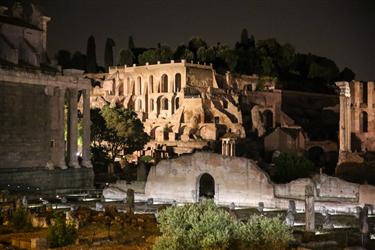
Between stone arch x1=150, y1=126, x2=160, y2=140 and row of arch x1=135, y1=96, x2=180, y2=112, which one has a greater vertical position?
row of arch x1=135, y1=96, x2=180, y2=112

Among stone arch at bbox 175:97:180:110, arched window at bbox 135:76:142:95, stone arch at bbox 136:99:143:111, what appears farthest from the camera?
arched window at bbox 135:76:142:95

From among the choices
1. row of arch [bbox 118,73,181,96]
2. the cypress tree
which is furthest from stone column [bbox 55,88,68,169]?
the cypress tree

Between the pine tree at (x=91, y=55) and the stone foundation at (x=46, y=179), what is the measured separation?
64.4m

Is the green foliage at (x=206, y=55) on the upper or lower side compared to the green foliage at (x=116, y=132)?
upper

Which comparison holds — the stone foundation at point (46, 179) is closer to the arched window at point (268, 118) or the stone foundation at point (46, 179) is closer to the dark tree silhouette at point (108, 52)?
the arched window at point (268, 118)

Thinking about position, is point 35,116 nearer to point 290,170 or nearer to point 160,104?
point 290,170

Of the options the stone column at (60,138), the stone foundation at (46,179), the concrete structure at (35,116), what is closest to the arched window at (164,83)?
the concrete structure at (35,116)

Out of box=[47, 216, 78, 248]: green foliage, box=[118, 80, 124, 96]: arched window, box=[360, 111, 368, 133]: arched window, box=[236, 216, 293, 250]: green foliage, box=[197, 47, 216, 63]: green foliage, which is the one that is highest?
box=[197, 47, 216, 63]: green foliage

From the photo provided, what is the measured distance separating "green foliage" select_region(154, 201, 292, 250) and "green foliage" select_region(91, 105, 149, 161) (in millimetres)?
44978

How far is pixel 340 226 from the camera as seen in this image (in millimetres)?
24828

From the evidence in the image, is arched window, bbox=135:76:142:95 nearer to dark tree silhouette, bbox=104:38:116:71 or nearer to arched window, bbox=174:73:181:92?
arched window, bbox=174:73:181:92

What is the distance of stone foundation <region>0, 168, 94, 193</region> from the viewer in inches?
1431

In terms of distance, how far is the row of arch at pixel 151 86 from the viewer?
279ft

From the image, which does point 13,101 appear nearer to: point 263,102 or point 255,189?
point 255,189
